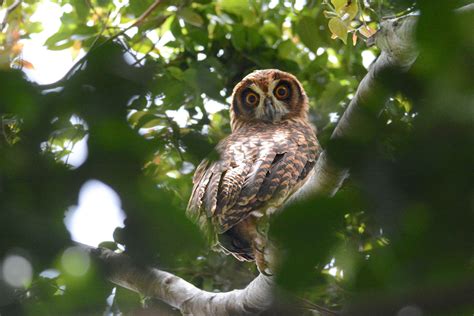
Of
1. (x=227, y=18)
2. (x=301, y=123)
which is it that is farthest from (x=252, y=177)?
(x=227, y=18)

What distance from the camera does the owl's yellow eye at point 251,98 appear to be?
4.97 m

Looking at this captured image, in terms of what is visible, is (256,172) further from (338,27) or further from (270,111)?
(270,111)

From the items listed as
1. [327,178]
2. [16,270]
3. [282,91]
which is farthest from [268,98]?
[16,270]

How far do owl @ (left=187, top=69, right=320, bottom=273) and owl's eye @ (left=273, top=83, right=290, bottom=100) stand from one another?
0.14 m

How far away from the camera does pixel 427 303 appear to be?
58 centimetres

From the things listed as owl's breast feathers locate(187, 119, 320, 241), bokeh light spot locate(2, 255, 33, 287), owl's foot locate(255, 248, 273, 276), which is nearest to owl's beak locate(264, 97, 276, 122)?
owl's breast feathers locate(187, 119, 320, 241)

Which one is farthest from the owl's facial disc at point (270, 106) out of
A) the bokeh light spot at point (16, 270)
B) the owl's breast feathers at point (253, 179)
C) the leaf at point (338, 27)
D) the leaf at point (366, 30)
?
the bokeh light spot at point (16, 270)

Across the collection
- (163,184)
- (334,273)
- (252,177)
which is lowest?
(252,177)

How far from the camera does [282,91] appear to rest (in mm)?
5129

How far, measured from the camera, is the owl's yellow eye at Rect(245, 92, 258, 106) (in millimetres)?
4973

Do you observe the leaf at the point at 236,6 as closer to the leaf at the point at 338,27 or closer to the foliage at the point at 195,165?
the leaf at the point at 338,27

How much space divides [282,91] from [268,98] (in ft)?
0.74

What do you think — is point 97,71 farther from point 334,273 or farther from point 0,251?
point 334,273

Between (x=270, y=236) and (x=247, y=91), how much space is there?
435 cm
